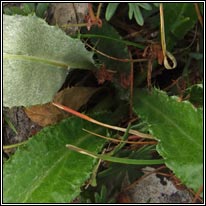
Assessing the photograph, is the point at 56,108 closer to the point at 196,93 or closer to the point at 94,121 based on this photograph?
the point at 94,121

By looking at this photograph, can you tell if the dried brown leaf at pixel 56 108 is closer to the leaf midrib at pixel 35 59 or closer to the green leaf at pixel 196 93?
the leaf midrib at pixel 35 59

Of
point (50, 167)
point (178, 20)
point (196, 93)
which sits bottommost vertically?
point (50, 167)

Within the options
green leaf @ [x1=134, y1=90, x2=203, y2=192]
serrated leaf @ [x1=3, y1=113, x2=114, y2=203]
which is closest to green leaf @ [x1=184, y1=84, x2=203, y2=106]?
green leaf @ [x1=134, y1=90, x2=203, y2=192]

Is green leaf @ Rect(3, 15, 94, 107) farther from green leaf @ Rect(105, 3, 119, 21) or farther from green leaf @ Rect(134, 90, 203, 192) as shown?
green leaf @ Rect(134, 90, 203, 192)

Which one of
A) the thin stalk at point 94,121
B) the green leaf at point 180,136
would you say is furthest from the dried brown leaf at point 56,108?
the green leaf at point 180,136

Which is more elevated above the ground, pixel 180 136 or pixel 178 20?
pixel 178 20

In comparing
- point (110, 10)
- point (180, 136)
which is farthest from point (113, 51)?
point (180, 136)
